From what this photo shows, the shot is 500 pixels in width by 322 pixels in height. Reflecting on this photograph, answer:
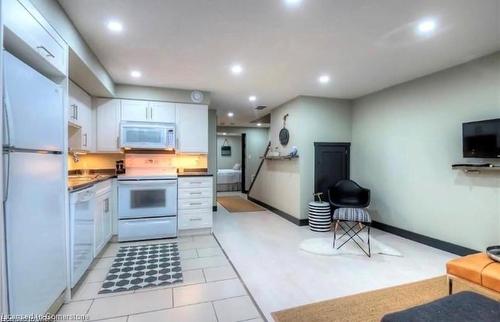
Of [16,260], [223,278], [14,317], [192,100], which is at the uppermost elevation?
[192,100]

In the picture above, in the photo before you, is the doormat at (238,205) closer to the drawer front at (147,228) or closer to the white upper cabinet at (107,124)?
the drawer front at (147,228)

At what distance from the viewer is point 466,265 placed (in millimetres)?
2051

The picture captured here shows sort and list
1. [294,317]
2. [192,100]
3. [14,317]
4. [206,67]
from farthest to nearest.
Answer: [192,100] → [206,67] → [294,317] → [14,317]

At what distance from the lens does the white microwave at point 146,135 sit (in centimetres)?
402

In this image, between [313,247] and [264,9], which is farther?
[313,247]

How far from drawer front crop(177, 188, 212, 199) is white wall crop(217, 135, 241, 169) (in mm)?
6713

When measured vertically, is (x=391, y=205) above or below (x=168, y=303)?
above

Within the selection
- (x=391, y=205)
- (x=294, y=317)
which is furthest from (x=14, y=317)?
(x=391, y=205)

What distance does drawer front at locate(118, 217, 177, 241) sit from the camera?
3738 millimetres

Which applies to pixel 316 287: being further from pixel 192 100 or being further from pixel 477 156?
pixel 192 100

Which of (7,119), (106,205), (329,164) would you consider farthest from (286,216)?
(7,119)

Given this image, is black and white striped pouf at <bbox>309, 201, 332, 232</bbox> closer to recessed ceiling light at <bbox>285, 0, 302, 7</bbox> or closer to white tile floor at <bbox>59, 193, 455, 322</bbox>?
white tile floor at <bbox>59, 193, 455, 322</bbox>

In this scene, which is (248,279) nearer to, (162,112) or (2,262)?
(2,262)

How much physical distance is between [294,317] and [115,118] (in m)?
3.85
